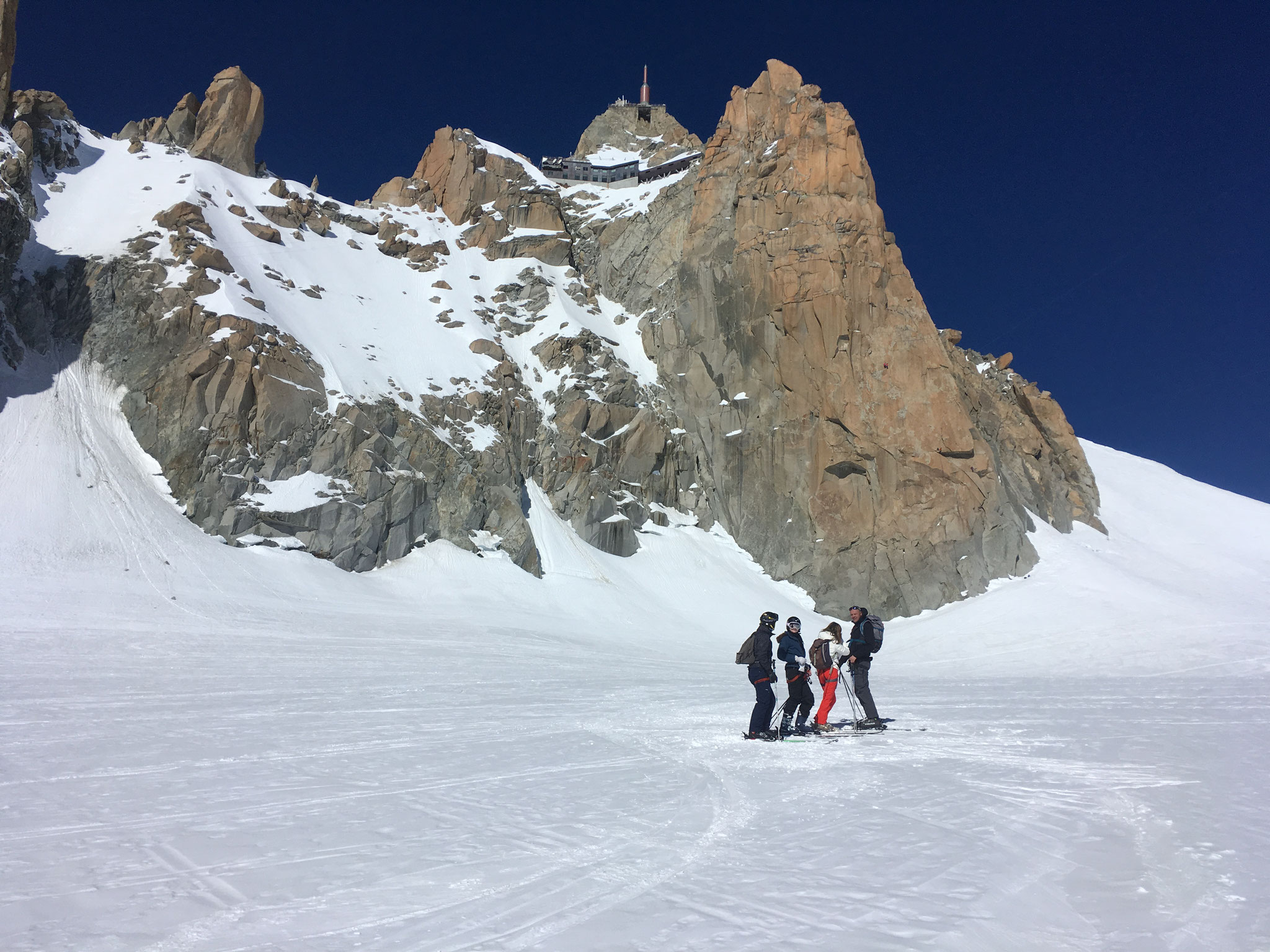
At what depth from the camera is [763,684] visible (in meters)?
10.2

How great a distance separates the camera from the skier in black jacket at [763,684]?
1018 centimetres

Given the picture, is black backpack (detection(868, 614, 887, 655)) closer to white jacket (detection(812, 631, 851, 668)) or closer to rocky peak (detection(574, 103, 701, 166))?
white jacket (detection(812, 631, 851, 668))

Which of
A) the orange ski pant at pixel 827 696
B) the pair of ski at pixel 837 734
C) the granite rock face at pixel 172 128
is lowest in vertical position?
the pair of ski at pixel 837 734

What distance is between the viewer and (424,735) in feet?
31.7

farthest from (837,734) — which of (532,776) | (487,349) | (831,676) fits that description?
(487,349)

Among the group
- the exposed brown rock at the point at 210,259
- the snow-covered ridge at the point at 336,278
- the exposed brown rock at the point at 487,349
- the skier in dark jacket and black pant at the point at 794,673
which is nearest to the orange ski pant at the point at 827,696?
the skier in dark jacket and black pant at the point at 794,673

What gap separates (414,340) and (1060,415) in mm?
48097

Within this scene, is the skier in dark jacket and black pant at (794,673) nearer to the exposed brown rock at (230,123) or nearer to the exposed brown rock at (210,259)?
the exposed brown rock at (210,259)

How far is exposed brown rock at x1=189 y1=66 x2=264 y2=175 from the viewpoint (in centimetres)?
5098

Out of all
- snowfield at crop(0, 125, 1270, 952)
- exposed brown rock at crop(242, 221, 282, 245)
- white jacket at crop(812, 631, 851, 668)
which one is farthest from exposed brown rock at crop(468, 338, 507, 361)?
white jacket at crop(812, 631, 851, 668)

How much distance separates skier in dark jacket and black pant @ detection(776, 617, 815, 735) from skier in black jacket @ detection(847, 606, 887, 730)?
2.87 feet

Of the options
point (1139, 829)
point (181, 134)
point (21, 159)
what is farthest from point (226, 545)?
point (181, 134)

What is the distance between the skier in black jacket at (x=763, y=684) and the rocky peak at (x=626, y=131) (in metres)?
76.1

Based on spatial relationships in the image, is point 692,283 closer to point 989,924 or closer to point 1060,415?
point 1060,415
